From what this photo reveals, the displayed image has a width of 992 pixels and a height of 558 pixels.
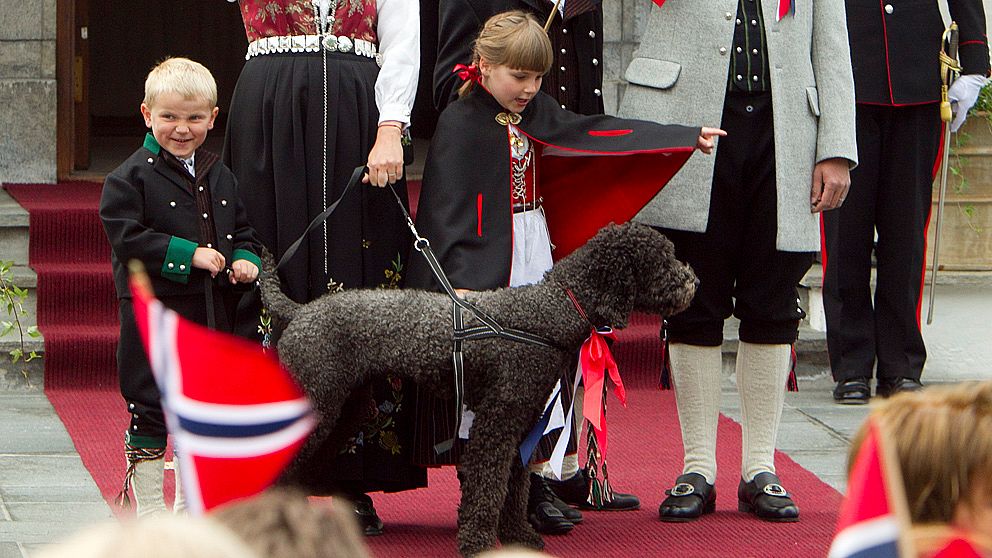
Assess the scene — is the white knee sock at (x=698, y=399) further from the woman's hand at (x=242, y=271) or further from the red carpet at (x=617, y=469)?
the woman's hand at (x=242, y=271)

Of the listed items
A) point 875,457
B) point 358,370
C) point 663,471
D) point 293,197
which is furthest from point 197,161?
point 875,457

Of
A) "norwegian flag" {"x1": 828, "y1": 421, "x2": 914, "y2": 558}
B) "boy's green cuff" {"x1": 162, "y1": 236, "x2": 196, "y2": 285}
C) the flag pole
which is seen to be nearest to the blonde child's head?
"boy's green cuff" {"x1": 162, "y1": 236, "x2": 196, "y2": 285}

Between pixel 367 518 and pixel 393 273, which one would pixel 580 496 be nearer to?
pixel 367 518

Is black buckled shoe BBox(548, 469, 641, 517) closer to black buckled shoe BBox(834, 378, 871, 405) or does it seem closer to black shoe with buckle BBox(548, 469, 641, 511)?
black shoe with buckle BBox(548, 469, 641, 511)

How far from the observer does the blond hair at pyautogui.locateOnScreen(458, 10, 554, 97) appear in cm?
390

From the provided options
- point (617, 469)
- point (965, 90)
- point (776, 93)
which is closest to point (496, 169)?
point (776, 93)

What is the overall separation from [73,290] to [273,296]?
3.04 metres

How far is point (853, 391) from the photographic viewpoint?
629cm

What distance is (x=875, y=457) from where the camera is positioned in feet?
5.24

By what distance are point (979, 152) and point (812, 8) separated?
285cm

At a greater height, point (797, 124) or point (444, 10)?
point (444, 10)

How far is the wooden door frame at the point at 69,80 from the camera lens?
8109 mm

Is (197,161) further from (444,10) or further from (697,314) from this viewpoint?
(697,314)

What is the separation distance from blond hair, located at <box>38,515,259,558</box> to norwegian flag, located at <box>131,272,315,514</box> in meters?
0.57
